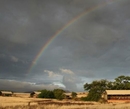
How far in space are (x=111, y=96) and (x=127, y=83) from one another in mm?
27268

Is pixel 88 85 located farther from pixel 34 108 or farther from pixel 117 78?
pixel 34 108

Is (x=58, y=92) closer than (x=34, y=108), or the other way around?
(x=34, y=108)

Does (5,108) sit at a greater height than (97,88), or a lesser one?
lesser

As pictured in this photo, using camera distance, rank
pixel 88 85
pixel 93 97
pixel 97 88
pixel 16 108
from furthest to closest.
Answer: pixel 88 85 < pixel 97 88 < pixel 93 97 < pixel 16 108

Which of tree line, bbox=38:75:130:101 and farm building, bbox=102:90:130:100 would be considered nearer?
farm building, bbox=102:90:130:100

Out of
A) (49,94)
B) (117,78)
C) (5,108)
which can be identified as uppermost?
(117,78)

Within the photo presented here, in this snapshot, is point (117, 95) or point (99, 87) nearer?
point (117, 95)

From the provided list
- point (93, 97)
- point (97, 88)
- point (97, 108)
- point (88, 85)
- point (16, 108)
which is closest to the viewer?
point (16, 108)

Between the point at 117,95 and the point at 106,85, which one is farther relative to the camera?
the point at 106,85

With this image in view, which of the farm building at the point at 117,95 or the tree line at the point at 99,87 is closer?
the farm building at the point at 117,95

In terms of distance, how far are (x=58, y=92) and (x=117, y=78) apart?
107ft

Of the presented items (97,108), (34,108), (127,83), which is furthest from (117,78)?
(34,108)

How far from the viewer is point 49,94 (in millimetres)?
95625

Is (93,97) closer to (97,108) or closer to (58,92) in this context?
(58,92)
